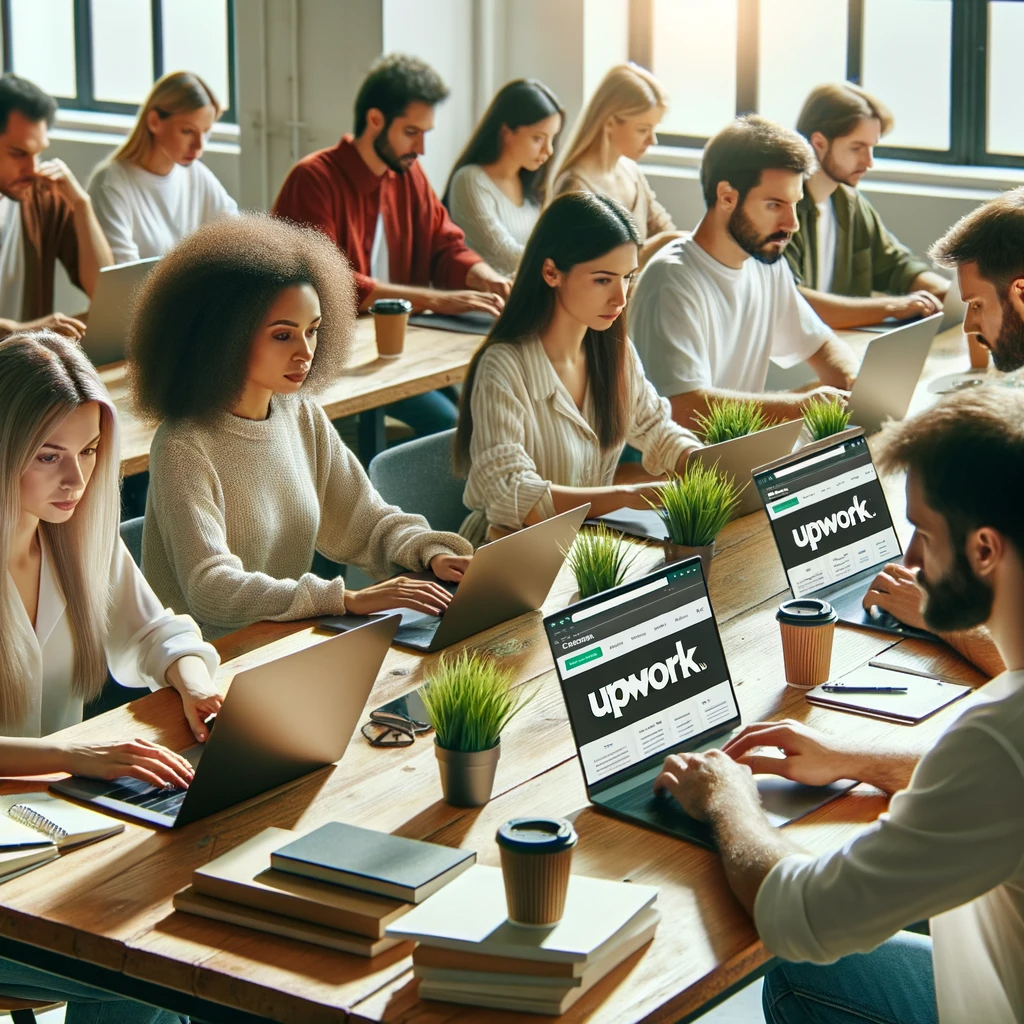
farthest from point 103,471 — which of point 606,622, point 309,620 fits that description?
point 606,622

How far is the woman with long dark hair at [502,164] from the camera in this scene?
509cm

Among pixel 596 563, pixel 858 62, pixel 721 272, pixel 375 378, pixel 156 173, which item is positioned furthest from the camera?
pixel 858 62

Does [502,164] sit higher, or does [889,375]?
[502,164]

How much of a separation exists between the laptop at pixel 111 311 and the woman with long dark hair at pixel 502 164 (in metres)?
1.53

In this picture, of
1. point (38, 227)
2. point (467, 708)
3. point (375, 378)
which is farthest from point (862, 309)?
point (467, 708)

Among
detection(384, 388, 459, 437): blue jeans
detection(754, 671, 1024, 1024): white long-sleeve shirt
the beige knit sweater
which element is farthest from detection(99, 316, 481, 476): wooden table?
detection(754, 671, 1024, 1024): white long-sleeve shirt

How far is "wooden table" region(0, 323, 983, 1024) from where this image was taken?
1.40 m

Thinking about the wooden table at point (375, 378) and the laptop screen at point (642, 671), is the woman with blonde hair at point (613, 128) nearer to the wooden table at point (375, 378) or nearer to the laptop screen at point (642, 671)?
the wooden table at point (375, 378)

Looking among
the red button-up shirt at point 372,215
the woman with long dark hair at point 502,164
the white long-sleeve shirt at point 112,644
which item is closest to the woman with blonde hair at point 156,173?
the red button-up shirt at point 372,215

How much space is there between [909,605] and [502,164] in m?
3.25

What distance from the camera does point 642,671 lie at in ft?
6.03

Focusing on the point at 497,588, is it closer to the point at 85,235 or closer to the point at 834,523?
the point at 834,523

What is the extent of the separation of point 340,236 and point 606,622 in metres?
3.20

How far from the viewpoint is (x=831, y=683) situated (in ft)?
6.92
